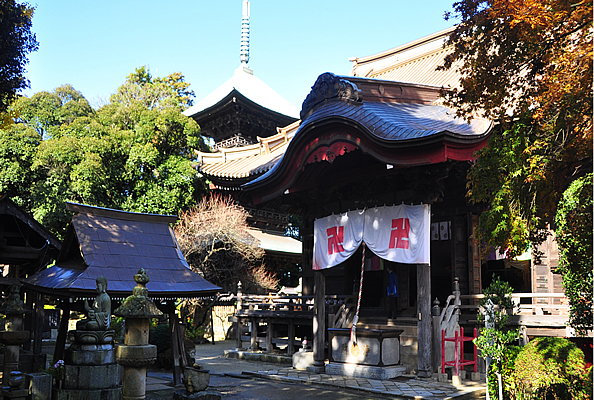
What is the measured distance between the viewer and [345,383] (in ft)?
38.0

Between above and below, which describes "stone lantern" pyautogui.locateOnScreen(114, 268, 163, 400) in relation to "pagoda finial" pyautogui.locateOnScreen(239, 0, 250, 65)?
below

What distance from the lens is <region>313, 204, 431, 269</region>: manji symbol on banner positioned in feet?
40.0

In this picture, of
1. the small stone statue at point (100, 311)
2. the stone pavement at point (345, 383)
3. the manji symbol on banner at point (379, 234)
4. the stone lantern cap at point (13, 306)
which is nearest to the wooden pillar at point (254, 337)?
the stone pavement at point (345, 383)

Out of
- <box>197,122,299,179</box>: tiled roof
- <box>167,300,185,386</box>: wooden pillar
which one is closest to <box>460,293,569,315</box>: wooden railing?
<box>167,300,185,386</box>: wooden pillar

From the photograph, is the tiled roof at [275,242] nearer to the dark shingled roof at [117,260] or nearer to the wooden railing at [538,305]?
the wooden railing at [538,305]

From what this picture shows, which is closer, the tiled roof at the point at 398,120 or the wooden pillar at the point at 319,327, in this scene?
the tiled roof at the point at 398,120

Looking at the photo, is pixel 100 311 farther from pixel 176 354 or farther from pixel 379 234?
pixel 379 234

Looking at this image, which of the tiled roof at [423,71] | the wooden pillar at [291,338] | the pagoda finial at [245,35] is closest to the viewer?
the wooden pillar at [291,338]

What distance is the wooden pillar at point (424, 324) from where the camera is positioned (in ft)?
38.7

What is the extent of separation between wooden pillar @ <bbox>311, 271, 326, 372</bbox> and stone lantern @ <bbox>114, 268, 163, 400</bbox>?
7.79 meters

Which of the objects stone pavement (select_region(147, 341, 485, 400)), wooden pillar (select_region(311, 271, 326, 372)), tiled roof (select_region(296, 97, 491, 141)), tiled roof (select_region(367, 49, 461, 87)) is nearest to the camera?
stone pavement (select_region(147, 341, 485, 400))

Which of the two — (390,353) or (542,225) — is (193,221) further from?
(542,225)

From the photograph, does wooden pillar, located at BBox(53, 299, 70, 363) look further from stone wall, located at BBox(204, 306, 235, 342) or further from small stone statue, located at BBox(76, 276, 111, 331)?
stone wall, located at BBox(204, 306, 235, 342)

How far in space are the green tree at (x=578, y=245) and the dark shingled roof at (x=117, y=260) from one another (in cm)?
672
